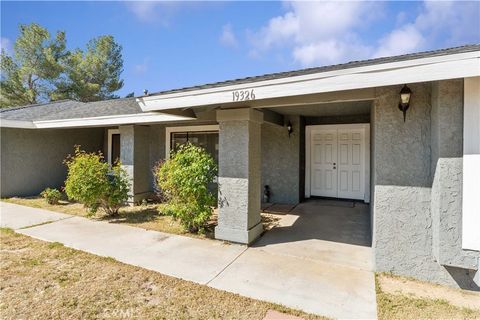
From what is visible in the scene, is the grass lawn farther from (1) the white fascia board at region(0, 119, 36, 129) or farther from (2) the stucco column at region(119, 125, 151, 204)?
(1) the white fascia board at region(0, 119, 36, 129)

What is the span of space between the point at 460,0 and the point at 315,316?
1055 cm

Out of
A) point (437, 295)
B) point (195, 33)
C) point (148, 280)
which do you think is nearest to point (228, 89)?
point (148, 280)

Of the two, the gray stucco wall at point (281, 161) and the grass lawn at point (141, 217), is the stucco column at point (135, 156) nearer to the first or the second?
the grass lawn at point (141, 217)

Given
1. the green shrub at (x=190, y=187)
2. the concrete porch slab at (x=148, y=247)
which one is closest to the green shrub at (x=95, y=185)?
the concrete porch slab at (x=148, y=247)

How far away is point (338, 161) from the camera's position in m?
9.77

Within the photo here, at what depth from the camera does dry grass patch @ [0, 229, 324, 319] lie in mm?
3221

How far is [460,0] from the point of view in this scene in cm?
812

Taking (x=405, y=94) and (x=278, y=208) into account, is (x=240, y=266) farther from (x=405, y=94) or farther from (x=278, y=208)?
(x=278, y=208)

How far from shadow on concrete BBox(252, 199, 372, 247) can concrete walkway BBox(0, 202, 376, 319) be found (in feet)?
1.79

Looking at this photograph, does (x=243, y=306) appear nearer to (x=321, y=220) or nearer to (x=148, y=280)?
(x=148, y=280)

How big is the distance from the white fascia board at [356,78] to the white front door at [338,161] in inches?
237

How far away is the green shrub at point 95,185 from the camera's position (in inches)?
292

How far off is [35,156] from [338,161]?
13.2m

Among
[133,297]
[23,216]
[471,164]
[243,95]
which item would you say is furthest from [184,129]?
[471,164]
